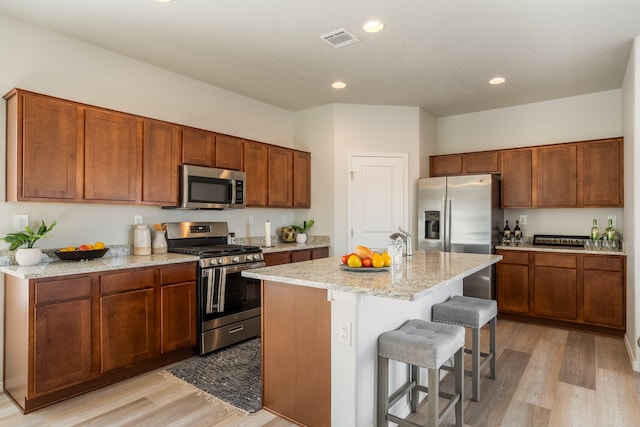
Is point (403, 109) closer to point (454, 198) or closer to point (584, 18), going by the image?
point (454, 198)

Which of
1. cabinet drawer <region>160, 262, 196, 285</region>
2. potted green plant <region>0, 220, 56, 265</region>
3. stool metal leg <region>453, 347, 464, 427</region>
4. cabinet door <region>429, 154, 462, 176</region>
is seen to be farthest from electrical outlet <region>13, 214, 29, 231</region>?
cabinet door <region>429, 154, 462, 176</region>

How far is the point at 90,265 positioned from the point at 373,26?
2743 millimetres

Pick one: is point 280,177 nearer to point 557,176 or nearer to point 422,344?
point 422,344

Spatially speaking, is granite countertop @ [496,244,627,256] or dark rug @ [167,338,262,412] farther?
granite countertop @ [496,244,627,256]

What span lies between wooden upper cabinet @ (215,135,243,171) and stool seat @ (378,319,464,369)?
2.58 m

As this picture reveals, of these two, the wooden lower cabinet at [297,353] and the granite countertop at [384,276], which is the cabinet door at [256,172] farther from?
the wooden lower cabinet at [297,353]

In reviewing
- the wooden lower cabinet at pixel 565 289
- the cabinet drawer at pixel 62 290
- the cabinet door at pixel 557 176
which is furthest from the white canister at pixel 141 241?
the cabinet door at pixel 557 176

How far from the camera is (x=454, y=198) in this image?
467 centimetres

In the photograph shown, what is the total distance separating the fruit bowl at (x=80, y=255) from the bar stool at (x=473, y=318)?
2599mm

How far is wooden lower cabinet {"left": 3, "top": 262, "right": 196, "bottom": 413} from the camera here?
95.5 inches

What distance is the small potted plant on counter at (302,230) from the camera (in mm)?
4980

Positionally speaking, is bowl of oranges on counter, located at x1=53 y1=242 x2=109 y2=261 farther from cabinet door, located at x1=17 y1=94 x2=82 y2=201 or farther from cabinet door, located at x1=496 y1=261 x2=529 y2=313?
cabinet door, located at x1=496 y1=261 x2=529 y2=313

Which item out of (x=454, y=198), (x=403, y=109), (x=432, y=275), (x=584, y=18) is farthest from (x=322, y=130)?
(x=432, y=275)

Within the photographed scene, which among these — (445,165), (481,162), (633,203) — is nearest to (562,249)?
(633,203)
